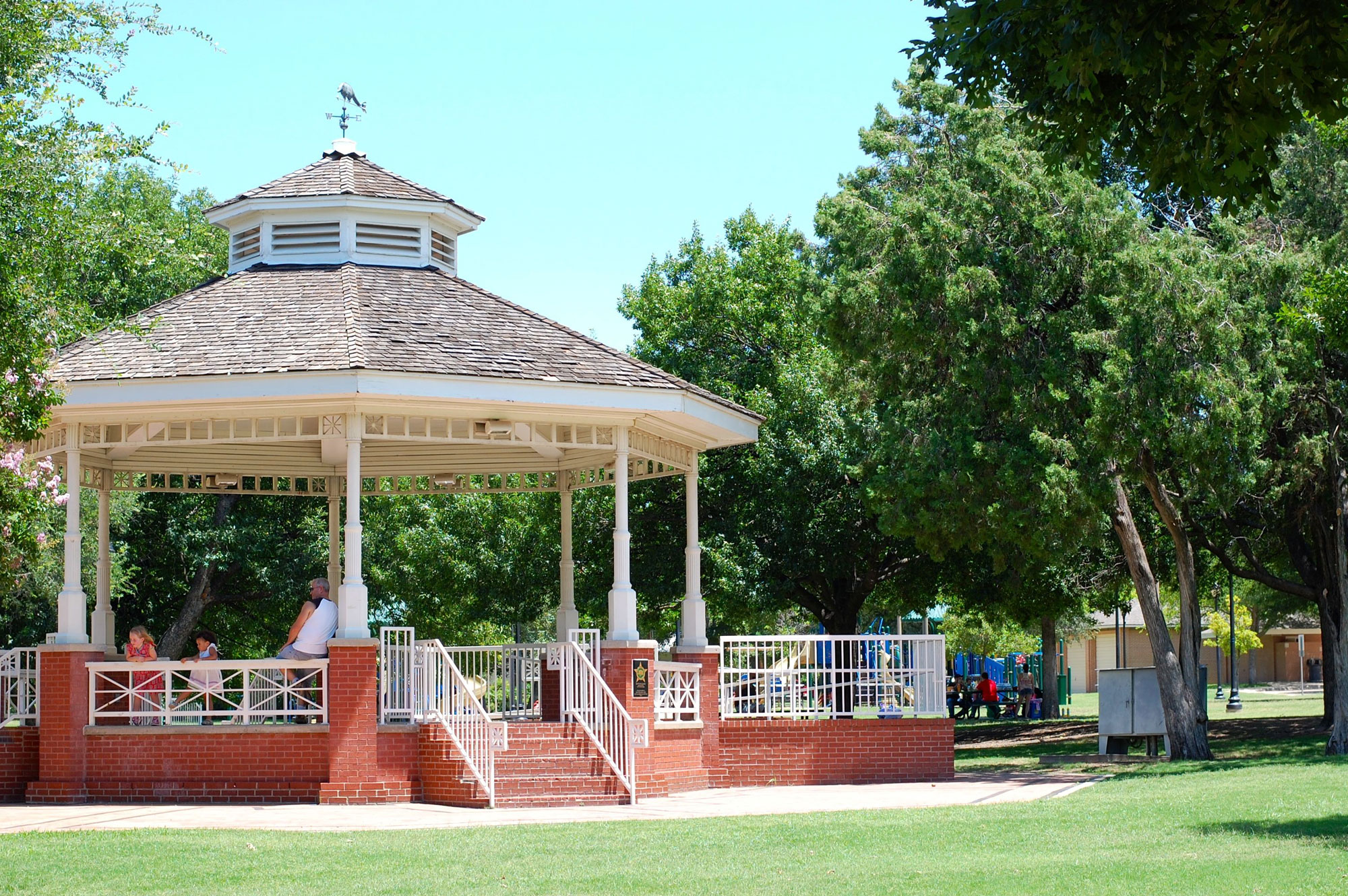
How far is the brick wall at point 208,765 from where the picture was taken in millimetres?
16375

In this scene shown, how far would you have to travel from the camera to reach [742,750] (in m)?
20.0

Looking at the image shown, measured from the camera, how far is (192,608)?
33.7 m

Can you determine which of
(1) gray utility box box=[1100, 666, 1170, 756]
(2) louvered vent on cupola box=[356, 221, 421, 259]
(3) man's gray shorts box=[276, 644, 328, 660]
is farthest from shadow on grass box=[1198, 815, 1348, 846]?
(2) louvered vent on cupola box=[356, 221, 421, 259]

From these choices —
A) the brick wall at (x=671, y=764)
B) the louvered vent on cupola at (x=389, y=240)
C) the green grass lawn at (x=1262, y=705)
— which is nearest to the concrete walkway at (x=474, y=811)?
the brick wall at (x=671, y=764)

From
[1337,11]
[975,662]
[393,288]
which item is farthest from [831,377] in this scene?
[975,662]

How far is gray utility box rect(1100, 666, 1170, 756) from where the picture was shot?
2486 centimetres

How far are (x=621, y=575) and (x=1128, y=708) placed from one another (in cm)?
1112

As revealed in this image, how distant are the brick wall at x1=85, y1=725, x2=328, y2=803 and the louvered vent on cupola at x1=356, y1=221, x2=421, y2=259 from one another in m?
7.08

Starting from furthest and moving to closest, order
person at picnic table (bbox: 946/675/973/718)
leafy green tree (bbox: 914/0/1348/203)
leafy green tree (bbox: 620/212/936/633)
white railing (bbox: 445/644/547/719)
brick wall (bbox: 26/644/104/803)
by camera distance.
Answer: person at picnic table (bbox: 946/675/973/718) < leafy green tree (bbox: 620/212/936/633) < white railing (bbox: 445/644/547/719) < brick wall (bbox: 26/644/104/803) < leafy green tree (bbox: 914/0/1348/203)

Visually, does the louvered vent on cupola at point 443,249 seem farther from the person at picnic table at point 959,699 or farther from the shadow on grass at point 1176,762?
the person at picnic table at point 959,699

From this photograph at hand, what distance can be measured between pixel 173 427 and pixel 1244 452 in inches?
576

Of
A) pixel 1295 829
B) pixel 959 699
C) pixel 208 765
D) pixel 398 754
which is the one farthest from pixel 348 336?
pixel 959 699

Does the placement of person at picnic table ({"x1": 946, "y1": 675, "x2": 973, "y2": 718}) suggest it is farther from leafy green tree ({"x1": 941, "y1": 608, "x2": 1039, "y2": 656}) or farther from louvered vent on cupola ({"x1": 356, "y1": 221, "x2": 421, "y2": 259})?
louvered vent on cupola ({"x1": 356, "y1": 221, "x2": 421, "y2": 259})

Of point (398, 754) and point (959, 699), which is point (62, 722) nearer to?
point (398, 754)
